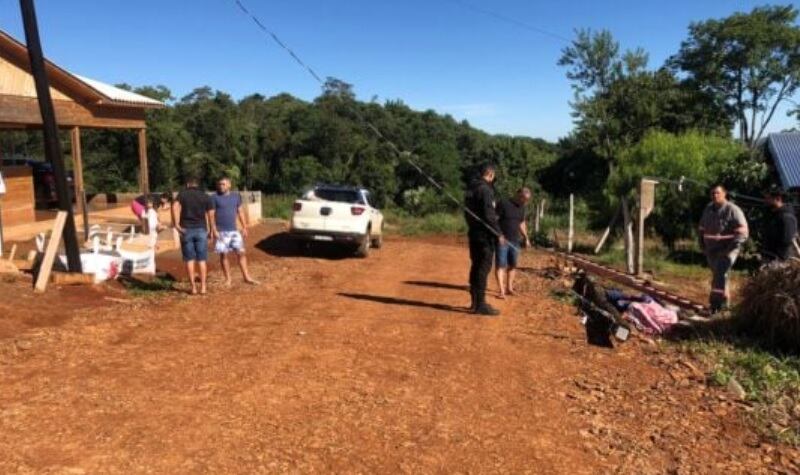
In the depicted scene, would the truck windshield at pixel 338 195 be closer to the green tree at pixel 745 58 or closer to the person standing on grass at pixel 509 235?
the person standing on grass at pixel 509 235

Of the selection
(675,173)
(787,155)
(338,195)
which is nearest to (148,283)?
(338,195)

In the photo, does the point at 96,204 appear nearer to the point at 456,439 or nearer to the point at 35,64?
the point at 35,64

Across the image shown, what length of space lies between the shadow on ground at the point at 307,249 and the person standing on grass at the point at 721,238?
7989 millimetres

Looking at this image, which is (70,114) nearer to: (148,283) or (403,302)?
(148,283)

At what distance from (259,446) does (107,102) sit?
15.8m

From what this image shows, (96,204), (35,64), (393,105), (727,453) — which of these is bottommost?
(727,453)

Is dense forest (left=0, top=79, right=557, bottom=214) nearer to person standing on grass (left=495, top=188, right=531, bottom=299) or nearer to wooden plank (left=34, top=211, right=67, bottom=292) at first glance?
person standing on grass (left=495, top=188, right=531, bottom=299)

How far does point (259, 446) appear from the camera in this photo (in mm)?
4191

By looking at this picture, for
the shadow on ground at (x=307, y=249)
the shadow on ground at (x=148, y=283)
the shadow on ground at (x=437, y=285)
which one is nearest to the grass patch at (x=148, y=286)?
the shadow on ground at (x=148, y=283)

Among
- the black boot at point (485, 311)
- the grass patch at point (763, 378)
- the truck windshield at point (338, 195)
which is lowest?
the grass patch at point (763, 378)

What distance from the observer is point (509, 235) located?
9.88 m

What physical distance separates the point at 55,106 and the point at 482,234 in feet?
42.2

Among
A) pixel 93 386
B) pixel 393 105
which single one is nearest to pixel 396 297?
pixel 93 386

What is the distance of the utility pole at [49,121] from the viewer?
29.3 ft
